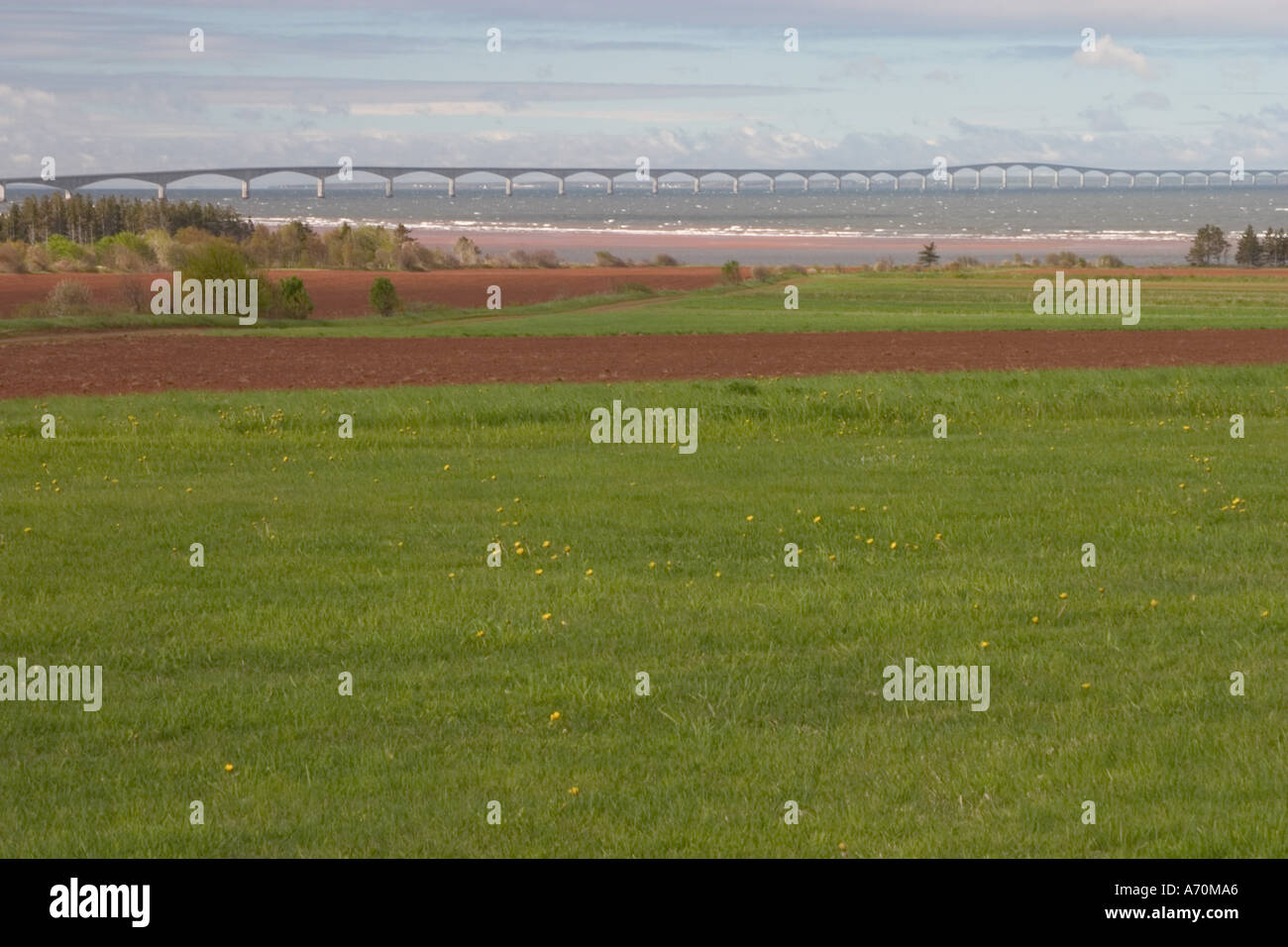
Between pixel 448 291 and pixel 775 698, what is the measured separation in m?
66.5

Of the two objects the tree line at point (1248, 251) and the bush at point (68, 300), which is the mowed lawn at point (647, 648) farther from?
the tree line at point (1248, 251)

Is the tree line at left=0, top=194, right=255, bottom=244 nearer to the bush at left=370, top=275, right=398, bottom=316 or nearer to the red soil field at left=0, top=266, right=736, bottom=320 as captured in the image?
the red soil field at left=0, top=266, right=736, bottom=320

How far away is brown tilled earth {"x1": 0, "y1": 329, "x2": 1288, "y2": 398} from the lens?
31500mm

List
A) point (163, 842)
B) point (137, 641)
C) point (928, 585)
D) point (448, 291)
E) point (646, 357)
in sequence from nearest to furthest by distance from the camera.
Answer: point (163, 842) < point (137, 641) < point (928, 585) < point (646, 357) < point (448, 291)

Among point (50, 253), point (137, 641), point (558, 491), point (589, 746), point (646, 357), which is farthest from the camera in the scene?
point (50, 253)

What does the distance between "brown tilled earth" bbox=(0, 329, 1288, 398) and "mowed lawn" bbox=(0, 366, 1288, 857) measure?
38.9ft

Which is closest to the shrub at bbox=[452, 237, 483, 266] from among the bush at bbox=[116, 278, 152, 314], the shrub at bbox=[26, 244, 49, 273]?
the shrub at bbox=[26, 244, 49, 273]

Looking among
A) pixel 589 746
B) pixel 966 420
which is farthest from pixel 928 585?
pixel 966 420

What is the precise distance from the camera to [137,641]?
10.3 metres

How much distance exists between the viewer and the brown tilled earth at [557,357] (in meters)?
31.5

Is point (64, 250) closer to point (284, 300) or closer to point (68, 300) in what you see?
point (68, 300)

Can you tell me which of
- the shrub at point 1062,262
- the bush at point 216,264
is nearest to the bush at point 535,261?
the shrub at point 1062,262

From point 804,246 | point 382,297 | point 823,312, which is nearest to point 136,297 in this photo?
point 382,297
